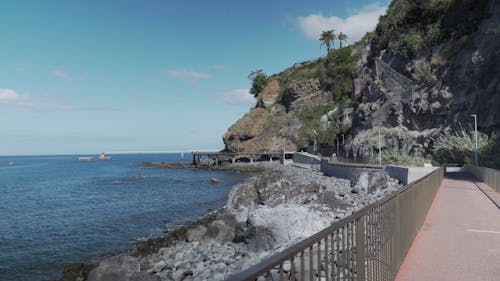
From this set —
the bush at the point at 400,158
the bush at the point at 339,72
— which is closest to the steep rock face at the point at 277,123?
the bush at the point at 339,72

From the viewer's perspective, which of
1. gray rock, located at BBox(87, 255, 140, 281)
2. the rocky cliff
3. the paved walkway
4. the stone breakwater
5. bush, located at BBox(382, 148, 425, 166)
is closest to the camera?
the paved walkway

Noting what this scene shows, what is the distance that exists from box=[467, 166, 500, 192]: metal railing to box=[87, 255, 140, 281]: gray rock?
14.7 m

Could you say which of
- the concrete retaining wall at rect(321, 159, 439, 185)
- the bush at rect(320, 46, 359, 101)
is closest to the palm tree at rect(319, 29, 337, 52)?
the bush at rect(320, 46, 359, 101)

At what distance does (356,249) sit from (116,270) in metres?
10.2

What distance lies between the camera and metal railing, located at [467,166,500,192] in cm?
1683

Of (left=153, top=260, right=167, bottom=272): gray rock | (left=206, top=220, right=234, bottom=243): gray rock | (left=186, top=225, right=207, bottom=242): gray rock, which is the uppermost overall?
(left=206, top=220, right=234, bottom=243): gray rock

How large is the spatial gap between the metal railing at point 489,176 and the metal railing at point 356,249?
12.2m

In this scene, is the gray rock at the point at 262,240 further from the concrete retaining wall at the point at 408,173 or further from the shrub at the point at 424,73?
the shrub at the point at 424,73

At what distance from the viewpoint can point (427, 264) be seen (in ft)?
20.9

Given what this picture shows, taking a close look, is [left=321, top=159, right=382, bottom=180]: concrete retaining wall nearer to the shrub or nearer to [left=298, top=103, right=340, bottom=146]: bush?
the shrub

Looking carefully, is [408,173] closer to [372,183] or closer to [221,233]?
[372,183]

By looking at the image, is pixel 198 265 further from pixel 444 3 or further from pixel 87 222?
pixel 444 3

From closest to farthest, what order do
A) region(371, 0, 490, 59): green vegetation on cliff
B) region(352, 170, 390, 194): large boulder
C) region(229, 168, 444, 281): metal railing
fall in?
1. region(229, 168, 444, 281): metal railing
2. region(352, 170, 390, 194): large boulder
3. region(371, 0, 490, 59): green vegetation on cliff

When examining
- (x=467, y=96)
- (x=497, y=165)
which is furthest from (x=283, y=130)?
(x=497, y=165)
